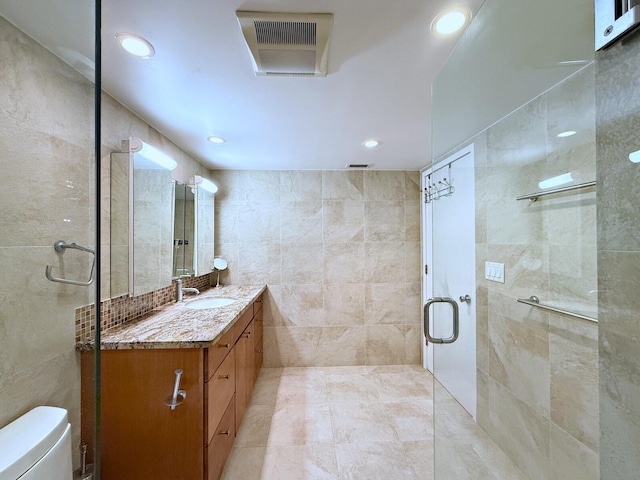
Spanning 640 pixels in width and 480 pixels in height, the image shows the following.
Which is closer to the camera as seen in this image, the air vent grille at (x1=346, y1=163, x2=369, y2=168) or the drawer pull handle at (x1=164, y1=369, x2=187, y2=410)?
the drawer pull handle at (x1=164, y1=369, x2=187, y2=410)

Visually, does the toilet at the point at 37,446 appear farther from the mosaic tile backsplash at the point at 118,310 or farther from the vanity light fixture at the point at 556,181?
the vanity light fixture at the point at 556,181

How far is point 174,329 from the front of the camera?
138 centimetres

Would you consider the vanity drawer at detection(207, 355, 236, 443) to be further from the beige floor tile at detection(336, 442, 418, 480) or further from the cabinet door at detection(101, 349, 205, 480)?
the beige floor tile at detection(336, 442, 418, 480)

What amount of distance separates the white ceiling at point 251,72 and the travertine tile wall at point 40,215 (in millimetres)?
135

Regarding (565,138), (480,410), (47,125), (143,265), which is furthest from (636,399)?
(143,265)

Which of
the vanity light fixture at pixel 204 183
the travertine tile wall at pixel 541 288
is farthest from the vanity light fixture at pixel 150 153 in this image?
the travertine tile wall at pixel 541 288

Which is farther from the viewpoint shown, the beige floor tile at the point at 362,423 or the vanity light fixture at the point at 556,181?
the beige floor tile at the point at 362,423

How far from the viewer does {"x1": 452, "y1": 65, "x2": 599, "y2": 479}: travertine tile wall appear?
3.64 feet

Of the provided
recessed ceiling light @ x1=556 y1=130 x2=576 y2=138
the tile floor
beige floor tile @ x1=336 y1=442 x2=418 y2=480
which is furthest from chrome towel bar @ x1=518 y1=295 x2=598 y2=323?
beige floor tile @ x1=336 y1=442 x2=418 y2=480

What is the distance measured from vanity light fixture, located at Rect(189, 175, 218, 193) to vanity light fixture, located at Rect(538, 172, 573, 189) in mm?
2592

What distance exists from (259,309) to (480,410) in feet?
6.87

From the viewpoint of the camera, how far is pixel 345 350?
2947 millimetres

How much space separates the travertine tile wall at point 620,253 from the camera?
569 millimetres

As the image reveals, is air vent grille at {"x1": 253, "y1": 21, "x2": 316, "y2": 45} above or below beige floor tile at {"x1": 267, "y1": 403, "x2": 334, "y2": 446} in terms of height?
above
